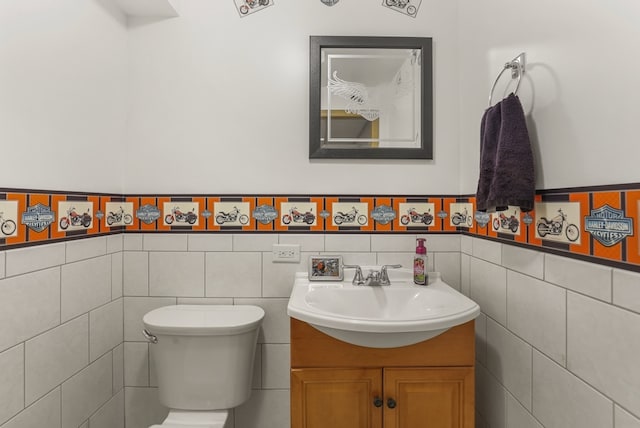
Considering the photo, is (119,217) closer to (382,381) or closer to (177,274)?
(177,274)

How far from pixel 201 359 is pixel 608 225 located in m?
1.36

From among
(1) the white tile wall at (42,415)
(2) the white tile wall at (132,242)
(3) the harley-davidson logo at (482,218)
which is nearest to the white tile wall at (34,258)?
(2) the white tile wall at (132,242)

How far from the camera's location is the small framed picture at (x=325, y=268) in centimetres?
143

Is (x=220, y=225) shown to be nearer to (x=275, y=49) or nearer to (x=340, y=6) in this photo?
(x=275, y=49)

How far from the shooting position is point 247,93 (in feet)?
4.91

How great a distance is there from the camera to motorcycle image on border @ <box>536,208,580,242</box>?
0.85m

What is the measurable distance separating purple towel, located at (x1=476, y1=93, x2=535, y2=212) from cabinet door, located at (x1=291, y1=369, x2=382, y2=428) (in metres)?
0.68

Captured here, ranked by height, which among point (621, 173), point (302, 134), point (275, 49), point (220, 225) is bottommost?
point (220, 225)

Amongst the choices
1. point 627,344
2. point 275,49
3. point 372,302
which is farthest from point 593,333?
point 275,49

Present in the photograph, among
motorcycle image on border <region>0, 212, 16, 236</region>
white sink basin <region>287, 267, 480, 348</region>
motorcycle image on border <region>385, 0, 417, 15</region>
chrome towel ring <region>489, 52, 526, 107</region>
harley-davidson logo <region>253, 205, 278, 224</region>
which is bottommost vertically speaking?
white sink basin <region>287, 267, 480, 348</region>

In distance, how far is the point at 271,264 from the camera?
4.89 feet

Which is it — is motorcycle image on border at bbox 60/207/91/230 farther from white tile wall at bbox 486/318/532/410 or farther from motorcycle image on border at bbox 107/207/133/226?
white tile wall at bbox 486/318/532/410

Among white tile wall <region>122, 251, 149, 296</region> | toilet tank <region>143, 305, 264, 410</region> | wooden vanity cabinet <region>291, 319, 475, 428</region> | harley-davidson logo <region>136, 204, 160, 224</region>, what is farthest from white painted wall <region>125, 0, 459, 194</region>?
wooden vanity cabinet <region>291, 319, 475, 428</region>

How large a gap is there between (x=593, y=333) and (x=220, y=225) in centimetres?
135
